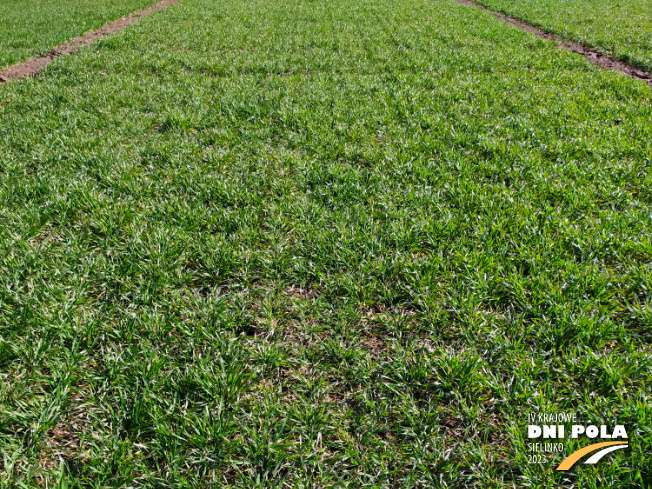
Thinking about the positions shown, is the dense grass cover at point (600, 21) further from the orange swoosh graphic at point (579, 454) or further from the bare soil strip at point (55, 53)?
the bare soil strip at point (55, 53)

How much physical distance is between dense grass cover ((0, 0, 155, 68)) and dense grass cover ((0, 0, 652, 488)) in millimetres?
5990

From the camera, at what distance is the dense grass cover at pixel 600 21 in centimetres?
887

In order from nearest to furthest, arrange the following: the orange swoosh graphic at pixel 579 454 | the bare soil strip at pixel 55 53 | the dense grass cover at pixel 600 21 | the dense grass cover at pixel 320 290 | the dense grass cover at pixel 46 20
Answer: the orange swoosh graphic at pixel 579 454 < the dense grass cover at pixel 320 290 < the bare soil strip at pixel 55 53 < the dense grass cover at pixel 600 21 < the dense grass cover at pixel 46 20

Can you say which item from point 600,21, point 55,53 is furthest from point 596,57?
point 55,53

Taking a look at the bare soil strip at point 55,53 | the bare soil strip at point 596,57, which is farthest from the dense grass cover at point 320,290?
the bare soil strip at point 55,53

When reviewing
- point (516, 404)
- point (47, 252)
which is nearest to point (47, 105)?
point (47, 252)

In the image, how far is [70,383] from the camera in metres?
2.02

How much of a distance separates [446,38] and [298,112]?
705 cm

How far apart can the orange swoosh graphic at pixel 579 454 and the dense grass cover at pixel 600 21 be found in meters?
9.56

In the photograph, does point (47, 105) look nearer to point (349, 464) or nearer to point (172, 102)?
point (172, 102)

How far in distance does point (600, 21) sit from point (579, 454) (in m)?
15.0

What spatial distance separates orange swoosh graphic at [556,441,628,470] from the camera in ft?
5.55

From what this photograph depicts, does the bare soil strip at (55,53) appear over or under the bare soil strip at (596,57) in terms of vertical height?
over

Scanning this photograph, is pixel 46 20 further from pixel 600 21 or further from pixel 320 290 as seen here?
pixel 600 21
